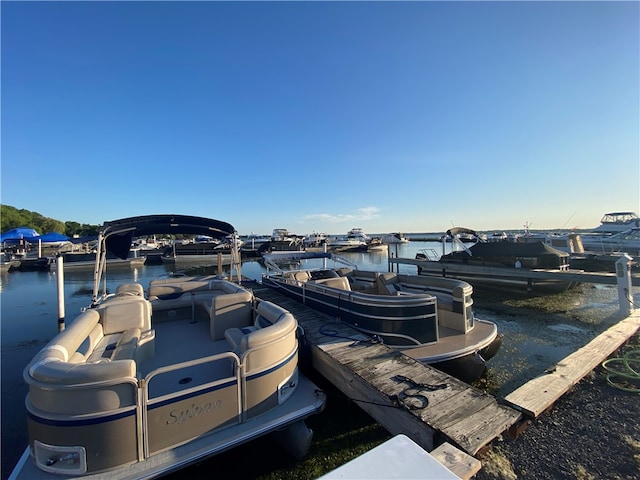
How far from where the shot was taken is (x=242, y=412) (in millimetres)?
3359

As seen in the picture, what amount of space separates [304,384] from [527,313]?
9667 millimetres

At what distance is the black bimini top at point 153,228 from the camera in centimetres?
812

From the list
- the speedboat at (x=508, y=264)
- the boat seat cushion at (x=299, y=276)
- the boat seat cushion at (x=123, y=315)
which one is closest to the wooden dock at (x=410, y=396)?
the boat seat cushion at (x=123, y=315)

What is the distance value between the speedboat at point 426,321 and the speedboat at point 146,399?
1.88 meters

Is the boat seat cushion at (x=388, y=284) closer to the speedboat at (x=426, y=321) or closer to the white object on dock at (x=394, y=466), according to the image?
the speedboat at (x=426, y=321)

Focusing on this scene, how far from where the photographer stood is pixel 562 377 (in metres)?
4.20

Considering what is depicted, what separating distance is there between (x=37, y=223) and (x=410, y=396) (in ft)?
264

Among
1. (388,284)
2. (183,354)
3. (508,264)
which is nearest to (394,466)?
(183,354)

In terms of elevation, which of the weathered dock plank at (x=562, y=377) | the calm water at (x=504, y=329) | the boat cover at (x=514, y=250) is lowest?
the calm water at (x=504, y=329)

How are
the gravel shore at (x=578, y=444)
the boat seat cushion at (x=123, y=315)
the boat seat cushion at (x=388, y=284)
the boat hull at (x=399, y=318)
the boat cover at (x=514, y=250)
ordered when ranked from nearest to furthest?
the gravel shore at (x=578, y=444) < the boat seat cushion at (x=123, y=315) < the boat hull at (x=399, y=318) < the boat seat cushion at (x=388, y=284) < the boat cover at (x=514, y=250)

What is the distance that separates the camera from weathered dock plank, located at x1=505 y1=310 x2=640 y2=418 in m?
3.53

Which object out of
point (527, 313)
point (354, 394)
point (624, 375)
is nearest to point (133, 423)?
point (354, 394)

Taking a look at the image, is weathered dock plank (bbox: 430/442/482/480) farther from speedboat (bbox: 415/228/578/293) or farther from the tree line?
the tree line

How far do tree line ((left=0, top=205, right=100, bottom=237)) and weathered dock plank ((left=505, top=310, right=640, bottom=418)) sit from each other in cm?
6445
